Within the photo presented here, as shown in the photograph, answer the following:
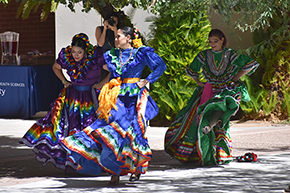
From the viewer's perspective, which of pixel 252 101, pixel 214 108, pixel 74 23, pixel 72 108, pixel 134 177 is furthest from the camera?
pixel 74 23

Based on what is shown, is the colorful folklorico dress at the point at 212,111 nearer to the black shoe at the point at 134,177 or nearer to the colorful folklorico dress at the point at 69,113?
the black shoe at the point at 134,177

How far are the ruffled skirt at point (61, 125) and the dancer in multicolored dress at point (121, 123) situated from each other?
66 cm

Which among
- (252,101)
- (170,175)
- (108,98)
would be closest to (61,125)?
(108,98)

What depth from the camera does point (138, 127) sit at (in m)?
6.27

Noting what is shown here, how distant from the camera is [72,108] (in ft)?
23.2

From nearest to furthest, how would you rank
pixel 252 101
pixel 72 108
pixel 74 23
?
pixel 72 108 < pixel 252 101 < pixel 74 23

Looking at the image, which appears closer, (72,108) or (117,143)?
(117,143)

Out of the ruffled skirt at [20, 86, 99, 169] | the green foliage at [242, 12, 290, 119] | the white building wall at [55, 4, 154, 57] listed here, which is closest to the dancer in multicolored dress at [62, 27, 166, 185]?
the ruffled skirt at [20, 86, 99, 169]

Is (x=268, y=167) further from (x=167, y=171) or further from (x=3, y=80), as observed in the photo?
(x=3, y=80)

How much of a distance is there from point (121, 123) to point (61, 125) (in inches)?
45.6

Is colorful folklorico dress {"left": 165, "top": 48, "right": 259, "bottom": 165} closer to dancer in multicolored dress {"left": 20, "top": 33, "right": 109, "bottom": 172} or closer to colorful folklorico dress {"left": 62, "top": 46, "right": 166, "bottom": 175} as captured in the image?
colorful folklorico dress {"left": 62, "top": 46, "right": 166, "bottom": 175}

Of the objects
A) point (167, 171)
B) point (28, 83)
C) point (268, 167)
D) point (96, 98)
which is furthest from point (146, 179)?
point (28, 83)

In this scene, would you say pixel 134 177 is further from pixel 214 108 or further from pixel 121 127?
pixel 214 108

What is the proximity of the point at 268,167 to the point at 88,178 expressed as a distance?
7.40 feet
